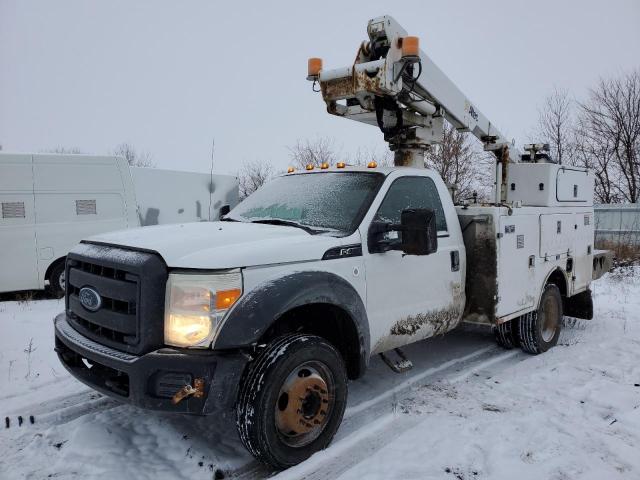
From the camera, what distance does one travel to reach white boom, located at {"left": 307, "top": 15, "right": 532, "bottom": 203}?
4.18 metres

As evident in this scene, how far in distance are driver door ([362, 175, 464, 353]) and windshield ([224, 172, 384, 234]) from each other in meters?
0.15

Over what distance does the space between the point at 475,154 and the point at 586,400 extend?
1764 centimetres

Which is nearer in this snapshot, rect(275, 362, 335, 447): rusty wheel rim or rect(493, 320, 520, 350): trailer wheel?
rect(275, 362, 335, 447): rusty wheel rim

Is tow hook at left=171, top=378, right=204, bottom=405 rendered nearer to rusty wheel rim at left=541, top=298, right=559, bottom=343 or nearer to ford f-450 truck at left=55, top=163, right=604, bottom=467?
ford f-450 truck at left=55, top=163, right=604, bottom=467

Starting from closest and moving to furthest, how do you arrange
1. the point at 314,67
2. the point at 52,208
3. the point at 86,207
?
the point at 314,67
the point at 52,208
the point at 86,207

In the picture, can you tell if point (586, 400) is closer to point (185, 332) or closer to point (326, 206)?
point (326, 206)

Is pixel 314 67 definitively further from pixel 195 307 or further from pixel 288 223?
pixel 195 307

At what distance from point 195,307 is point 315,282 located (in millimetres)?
783

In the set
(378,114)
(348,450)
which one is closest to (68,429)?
(348,450)

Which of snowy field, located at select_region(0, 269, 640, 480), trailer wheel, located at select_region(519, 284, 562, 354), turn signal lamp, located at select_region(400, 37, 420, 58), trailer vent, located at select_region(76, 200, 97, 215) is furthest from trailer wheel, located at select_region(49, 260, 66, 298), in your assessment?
trailer wheel, located at select_region(519, 284, 562, 354)

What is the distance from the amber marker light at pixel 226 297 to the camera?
107 inches

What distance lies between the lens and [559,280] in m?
5.91

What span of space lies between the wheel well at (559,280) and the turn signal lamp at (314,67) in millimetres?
3541

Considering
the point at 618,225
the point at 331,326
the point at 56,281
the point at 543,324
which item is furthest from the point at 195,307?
the point at 618,225
